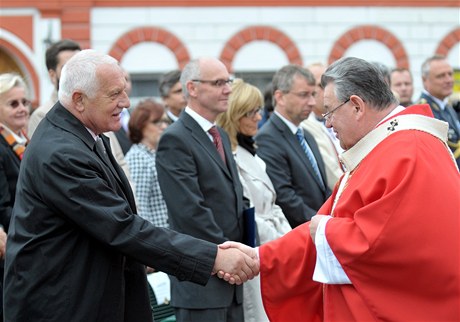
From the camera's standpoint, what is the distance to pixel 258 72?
20.4m

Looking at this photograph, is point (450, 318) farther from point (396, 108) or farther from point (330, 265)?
point (396, 108)

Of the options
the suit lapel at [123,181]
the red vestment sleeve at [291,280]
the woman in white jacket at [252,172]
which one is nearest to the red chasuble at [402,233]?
the red vestment sleeve at [291,280]

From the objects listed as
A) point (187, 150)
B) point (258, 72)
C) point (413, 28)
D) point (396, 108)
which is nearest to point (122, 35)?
point (258, 72)

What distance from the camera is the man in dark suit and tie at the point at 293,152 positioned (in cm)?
630

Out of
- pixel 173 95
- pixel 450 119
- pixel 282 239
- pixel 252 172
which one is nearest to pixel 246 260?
pixel 282 239

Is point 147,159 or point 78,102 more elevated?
point 78,102

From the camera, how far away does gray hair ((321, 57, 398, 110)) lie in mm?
4059

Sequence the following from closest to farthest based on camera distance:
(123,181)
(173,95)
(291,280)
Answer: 1. (123,181)
2. (291,280)
3. (173,95)

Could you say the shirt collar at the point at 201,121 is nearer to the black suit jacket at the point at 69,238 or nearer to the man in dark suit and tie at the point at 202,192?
the man in dark suit and tie at the point at 202,192

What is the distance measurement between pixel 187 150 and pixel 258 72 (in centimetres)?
1521

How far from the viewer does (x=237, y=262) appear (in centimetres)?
450

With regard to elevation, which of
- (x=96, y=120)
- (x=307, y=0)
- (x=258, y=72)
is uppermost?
(x=96, y=120)

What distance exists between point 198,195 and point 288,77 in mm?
Result: 1759

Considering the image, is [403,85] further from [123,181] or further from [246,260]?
[123,181]
